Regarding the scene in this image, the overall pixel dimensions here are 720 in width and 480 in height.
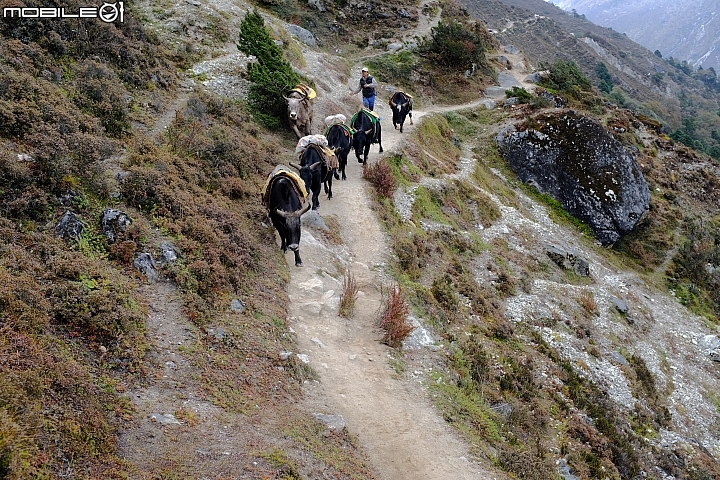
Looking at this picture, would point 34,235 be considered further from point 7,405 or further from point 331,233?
point 331,233

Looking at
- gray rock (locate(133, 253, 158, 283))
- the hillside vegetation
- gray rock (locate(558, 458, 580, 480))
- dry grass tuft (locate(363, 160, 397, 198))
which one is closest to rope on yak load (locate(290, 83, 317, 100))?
the hillside vegetation

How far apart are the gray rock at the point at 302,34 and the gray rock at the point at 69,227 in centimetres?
2572

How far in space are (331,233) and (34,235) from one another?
726 cm

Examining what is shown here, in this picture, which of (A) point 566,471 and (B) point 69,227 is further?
(A) point 566,471

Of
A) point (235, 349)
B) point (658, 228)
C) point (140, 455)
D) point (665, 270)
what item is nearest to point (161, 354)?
point (235, 349)

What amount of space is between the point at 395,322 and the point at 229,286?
3398mm

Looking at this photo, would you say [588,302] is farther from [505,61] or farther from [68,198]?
[505,61]

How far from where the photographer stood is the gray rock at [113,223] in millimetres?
7312

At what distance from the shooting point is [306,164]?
12875 mm

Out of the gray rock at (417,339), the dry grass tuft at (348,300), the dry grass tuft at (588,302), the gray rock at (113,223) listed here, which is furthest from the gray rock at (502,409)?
the dry grass tuft at (588,302)

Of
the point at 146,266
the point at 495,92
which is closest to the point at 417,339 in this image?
the point at 146,266

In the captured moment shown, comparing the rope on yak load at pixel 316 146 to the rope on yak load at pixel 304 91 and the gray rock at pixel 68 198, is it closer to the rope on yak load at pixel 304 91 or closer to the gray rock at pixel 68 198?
the rope on yak load at pixel 304 91

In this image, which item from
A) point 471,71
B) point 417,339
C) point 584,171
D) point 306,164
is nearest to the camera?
point 417,339

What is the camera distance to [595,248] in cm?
2250
